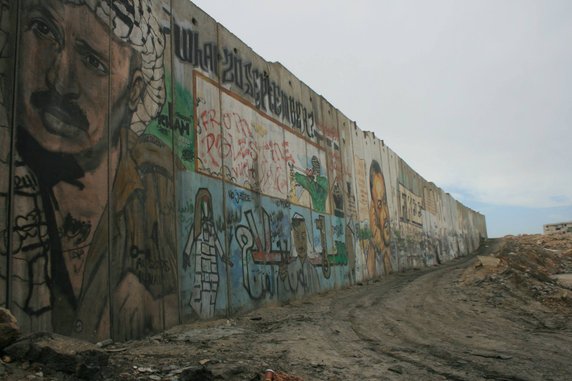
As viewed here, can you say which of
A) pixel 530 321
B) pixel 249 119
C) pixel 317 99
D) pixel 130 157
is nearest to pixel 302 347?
pixel 130 157

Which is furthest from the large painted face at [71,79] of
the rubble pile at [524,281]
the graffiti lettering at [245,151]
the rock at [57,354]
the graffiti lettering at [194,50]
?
the rubble pile at [524,281]

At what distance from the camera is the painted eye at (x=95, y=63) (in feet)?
20.6

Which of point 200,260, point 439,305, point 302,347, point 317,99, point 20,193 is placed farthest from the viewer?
point 317,99

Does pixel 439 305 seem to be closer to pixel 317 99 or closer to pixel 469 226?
pixel 317 99

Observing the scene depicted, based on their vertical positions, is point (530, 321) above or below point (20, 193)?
below

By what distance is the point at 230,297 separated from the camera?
8758 mm

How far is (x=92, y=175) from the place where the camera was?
19.8ft

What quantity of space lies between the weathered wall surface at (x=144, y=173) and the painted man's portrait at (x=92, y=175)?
19 mm

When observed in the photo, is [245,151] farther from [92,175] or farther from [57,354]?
[57,354]

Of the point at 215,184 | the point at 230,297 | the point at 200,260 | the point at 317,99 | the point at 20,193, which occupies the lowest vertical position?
the point at 230,297

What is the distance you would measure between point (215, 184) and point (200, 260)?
156 centimetres

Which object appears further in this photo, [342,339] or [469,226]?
[469,226]

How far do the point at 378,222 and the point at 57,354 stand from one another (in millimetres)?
16810

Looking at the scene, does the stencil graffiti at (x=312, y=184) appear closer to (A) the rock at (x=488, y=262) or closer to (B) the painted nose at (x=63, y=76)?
(A) the rock at (x=488, y=262)
